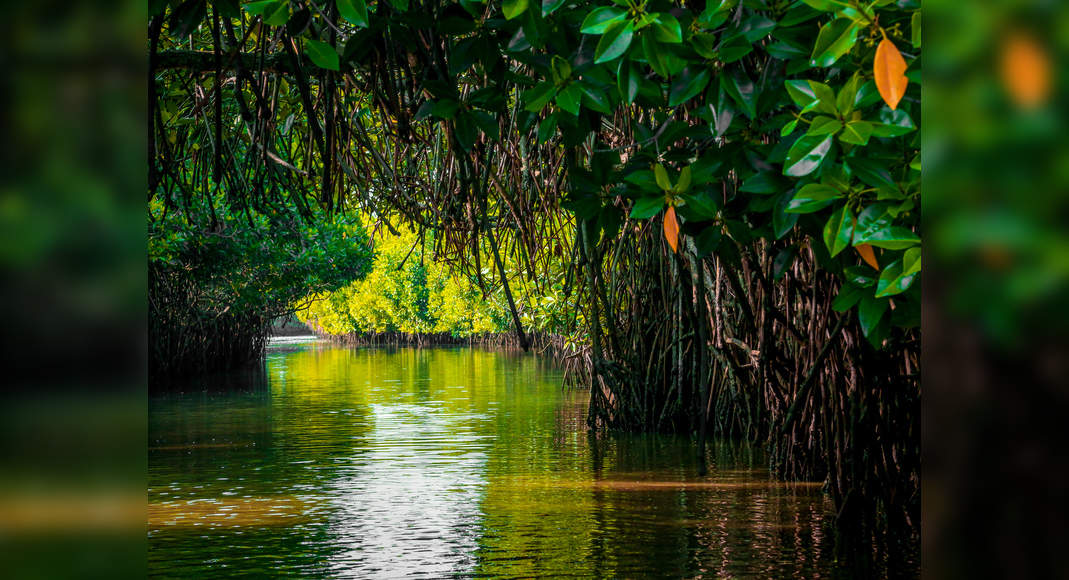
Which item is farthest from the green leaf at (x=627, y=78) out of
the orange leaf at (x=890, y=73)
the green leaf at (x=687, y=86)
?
the orange leaf at (x=890, y=73)

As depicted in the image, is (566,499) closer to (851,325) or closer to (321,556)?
(321,556)

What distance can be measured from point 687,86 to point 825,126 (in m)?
0.64

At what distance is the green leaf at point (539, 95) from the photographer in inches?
112

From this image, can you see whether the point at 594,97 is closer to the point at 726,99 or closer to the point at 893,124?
the point at 726,99

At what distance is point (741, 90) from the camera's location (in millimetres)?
2746

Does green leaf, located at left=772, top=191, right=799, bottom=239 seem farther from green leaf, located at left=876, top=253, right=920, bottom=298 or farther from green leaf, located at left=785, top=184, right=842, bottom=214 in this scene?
green leaf, located at left=876, top=253, right=920, bottom=298

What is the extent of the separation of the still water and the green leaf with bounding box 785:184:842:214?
3.67 m

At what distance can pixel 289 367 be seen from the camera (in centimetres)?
3161
